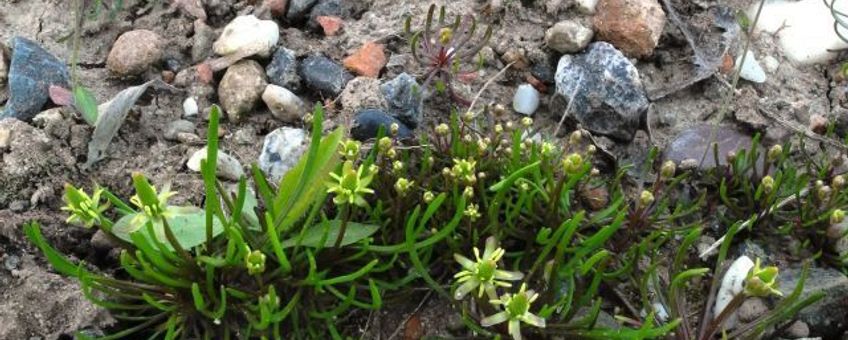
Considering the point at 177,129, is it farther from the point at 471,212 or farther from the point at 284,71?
the point at 471,212

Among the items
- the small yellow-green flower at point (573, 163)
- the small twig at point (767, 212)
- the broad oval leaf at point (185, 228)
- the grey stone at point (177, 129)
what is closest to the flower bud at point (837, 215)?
the small twig at point (767, 212)

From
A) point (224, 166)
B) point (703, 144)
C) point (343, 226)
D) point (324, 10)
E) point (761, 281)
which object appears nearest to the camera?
point (761, 281)

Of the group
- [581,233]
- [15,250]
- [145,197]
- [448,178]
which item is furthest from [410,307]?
[15,250]

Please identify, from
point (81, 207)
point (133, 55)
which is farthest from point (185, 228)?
point (133, 55)

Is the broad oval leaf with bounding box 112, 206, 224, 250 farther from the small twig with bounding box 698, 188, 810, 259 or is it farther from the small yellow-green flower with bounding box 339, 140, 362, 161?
the small twig with bounding box 698, 188, 810, 259

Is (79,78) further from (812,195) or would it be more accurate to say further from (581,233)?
(812,195)

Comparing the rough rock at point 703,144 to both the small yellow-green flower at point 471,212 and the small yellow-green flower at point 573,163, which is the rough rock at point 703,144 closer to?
the small yellow-green flower at point 573,163
